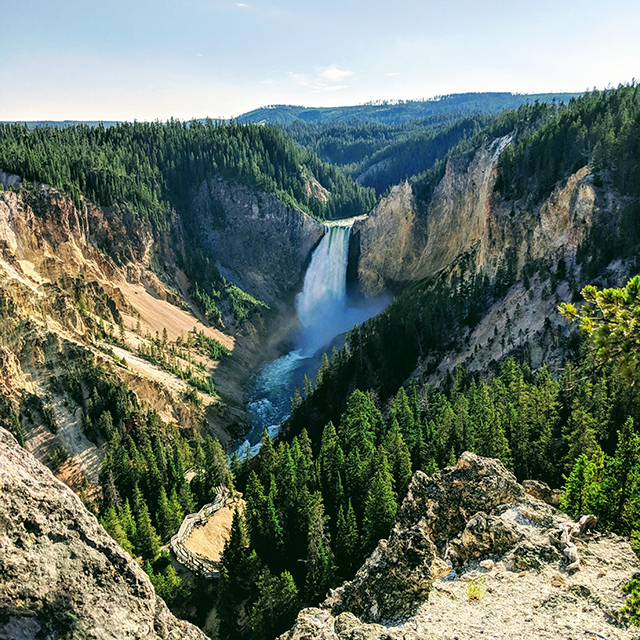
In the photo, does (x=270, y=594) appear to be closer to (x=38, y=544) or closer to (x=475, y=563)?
(x=475, y=563)

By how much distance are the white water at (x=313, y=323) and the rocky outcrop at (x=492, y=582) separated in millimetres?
62910

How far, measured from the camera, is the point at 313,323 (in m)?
125

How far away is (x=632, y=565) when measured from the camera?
1711cm

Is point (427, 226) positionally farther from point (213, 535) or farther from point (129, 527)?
point (129, 527)

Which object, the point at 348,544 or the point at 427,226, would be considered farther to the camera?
the point at 427,226

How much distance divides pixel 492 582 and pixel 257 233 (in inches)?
4886

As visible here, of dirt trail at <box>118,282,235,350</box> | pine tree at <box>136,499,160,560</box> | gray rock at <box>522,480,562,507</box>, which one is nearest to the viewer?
gray rock at <box>522,480,562,507</box>

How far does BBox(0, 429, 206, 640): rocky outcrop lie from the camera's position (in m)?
8.70

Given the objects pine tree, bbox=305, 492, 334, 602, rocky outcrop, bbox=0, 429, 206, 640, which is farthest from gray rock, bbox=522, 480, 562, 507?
rocky outcrop, bbox=0, 429, 206, 640

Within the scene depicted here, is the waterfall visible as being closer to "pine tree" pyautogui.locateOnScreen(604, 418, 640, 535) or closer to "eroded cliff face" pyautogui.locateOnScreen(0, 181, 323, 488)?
"eroded cliff face" pyautogui.locateOnScreen(0, 181, 323, 488)

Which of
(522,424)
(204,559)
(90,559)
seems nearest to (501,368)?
(522,424)

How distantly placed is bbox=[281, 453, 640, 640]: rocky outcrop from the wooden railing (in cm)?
2593

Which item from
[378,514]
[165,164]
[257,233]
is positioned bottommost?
[378,514]

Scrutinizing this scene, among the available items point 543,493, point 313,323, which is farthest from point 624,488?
point 313,323
